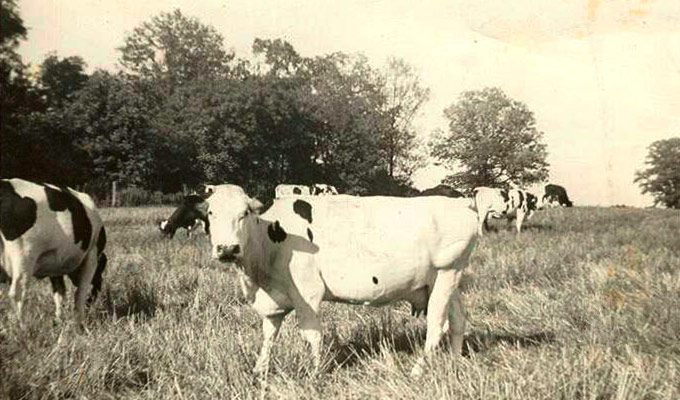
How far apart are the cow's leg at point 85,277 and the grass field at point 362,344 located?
210 mm

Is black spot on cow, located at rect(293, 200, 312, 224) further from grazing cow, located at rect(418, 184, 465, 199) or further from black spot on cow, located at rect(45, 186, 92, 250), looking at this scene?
grazing cow, located at rect(418, 184, 465, 199)

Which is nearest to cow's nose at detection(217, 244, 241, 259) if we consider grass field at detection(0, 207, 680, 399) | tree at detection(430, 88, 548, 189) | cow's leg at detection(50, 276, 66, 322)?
grass field at detection(0, 207, 680, 399)

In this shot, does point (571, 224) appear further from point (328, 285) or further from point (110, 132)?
point (110, 132)

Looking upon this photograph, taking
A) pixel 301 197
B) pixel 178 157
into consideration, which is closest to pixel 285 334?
pixel 301 197

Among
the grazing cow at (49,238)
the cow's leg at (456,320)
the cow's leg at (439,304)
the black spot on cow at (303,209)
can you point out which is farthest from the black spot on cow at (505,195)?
the black spot on cow at (303,209)

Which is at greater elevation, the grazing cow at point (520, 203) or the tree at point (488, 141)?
the tree at point (488, 141)

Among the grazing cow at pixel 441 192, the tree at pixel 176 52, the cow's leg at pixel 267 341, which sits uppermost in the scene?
the tree at pixel 176 52

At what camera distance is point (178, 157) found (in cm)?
3038

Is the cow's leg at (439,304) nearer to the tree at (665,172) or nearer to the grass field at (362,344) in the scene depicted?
the grass field at (362,344)

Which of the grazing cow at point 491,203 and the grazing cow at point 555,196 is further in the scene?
A: the grazing cow at point 555,196

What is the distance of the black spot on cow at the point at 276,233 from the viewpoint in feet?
16.7

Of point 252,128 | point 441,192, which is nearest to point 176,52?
point 252,128

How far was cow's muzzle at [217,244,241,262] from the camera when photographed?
176 inches

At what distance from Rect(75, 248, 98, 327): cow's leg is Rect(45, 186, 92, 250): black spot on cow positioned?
0.77 feet
